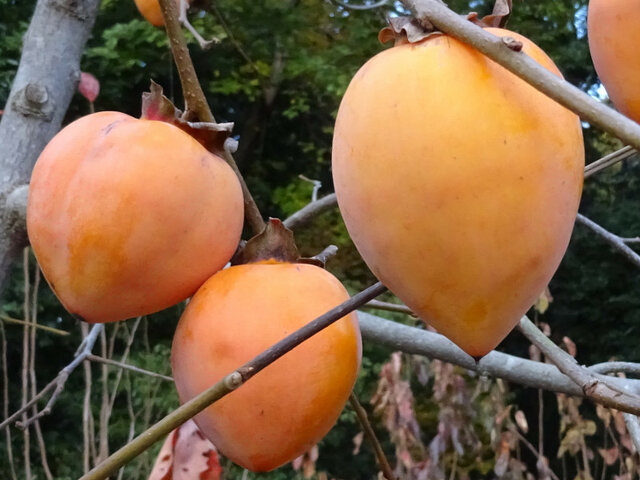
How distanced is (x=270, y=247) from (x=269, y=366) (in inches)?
4.0

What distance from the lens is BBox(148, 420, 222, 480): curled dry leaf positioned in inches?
22.2

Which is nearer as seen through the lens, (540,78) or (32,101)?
(540,78)

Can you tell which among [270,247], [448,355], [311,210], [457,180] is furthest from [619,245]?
[457,180]

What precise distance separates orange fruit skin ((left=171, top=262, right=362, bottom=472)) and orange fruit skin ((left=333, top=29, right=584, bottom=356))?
12cm

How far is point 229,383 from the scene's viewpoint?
1.02 ft

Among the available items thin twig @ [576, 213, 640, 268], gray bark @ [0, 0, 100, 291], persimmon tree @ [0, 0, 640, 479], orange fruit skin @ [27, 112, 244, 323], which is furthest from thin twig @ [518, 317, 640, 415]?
gray bark @ [0, 0, 100, 291]

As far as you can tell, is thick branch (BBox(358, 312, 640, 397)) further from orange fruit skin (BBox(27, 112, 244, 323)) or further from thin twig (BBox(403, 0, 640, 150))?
thin twig (BBox(403, 0, 640, 150))

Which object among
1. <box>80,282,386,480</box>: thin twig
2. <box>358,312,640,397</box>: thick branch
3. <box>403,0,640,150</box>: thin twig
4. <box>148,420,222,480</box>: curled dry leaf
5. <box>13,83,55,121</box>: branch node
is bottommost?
<box>358,312,640,397</box>: thick branch

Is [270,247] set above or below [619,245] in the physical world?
above

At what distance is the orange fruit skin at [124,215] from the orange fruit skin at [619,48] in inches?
8.7

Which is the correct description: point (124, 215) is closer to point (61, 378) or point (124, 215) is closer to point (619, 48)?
point (619, 48)

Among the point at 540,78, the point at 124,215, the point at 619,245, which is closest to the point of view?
the point at 540,78

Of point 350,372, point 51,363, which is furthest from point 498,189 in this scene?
point 51,363

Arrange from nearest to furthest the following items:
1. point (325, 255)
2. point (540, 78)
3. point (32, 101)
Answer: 1. point (540, 78)
2. point (325, 255)
3. point (32, 101)
